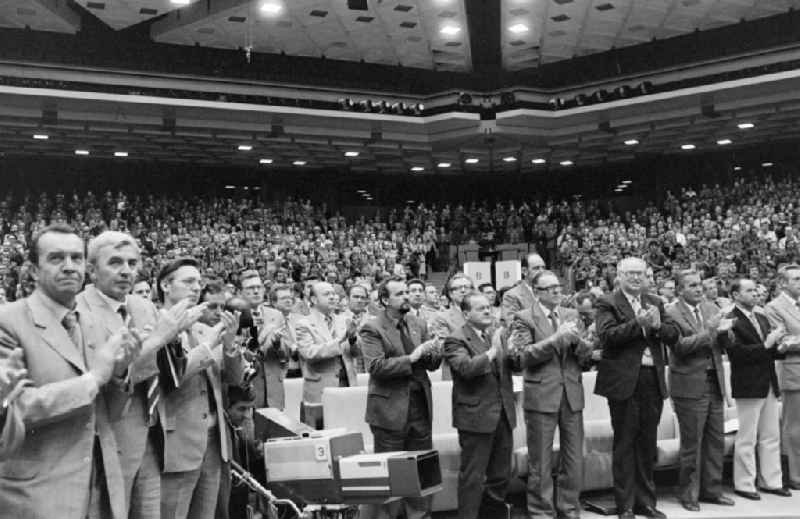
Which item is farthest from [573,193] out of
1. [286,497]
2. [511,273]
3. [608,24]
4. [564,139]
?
[286,497]

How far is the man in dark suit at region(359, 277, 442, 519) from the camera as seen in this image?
4.53m

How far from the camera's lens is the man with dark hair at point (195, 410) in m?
3.24

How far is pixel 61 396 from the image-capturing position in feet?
7.52

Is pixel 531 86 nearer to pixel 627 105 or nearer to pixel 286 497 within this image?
pixel 627 105

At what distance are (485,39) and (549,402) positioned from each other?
16163mm

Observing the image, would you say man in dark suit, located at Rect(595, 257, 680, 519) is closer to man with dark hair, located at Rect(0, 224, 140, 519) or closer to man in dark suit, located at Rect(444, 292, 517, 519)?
man in dark suit, located at Rect(444, 292, 517, 519)

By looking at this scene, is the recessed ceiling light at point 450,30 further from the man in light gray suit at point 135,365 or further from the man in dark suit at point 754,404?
the man in light gray suit at point 135,365

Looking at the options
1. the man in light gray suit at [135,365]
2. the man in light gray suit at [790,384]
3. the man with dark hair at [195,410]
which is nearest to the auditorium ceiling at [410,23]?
the man in light gray suit at [790,384]

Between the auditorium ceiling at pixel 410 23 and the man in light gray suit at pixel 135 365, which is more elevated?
the auditorium ceiling at pixel 410 23

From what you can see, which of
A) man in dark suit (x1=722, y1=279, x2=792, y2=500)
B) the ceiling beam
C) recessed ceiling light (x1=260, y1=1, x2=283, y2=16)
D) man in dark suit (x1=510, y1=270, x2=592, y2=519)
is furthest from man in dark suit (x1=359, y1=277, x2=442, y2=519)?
the ceiling beam

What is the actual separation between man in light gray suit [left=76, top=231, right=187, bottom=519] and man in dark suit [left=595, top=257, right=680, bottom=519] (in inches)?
121

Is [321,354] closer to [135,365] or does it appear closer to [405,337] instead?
[405,337]

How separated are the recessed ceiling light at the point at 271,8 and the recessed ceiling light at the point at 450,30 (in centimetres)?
393

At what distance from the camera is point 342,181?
86.5 ft
